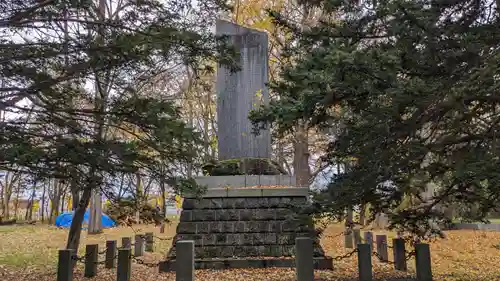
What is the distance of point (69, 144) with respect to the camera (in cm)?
505

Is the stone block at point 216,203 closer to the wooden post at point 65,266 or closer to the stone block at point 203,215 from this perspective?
the stone block at point 203,215

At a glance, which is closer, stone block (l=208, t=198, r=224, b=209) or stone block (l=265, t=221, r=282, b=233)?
stone block (l=265, t=221, r=282, b=233)

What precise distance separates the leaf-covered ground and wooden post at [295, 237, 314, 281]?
2210mm

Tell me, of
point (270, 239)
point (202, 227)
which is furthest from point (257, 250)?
point (202, 227)

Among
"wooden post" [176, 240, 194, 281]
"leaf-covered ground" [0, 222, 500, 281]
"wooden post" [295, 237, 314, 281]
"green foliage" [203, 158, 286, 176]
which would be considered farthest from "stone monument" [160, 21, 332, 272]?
"wooden post" [176, 240, 194, 281]

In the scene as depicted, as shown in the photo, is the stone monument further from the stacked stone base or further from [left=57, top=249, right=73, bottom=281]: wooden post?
[left=57, top=249, right=73, bottom=281]: wooden post

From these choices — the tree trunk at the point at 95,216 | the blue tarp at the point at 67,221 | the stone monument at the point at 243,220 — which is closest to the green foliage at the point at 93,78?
the stone monument at the point at 243,220

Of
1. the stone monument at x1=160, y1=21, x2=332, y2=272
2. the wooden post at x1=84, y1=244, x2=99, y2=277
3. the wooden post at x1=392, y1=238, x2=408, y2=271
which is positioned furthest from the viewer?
the stone monument at x1=160, y1=21, x2=332, y2=272

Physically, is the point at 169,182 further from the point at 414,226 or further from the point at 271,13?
the point at 414,226

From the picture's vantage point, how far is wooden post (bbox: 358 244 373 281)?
18.2ft

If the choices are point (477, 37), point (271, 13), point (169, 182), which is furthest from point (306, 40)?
point (169, 182)

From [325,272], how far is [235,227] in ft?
6.03

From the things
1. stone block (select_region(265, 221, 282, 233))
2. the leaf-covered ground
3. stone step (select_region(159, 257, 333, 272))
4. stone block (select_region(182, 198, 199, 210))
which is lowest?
the leaf-covered ground

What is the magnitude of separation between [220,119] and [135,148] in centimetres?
458
